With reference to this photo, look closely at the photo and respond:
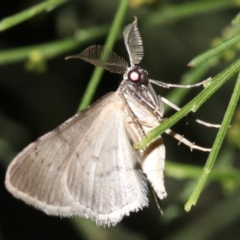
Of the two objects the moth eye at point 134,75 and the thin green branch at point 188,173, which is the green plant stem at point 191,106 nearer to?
the moth eye at point 134,75

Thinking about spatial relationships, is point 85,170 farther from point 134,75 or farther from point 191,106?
point 191,106

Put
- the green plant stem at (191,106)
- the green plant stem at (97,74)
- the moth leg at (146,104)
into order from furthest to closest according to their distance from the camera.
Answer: the green plant stem at (97,74) → the moth leg at (146,104) → the green plant stem at (191,106)

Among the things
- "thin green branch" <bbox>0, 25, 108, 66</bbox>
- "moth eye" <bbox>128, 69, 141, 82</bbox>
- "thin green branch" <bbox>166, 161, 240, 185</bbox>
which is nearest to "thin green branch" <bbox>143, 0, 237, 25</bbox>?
"thin green branch" <bbox>0, 25, 108, 66</bbox>

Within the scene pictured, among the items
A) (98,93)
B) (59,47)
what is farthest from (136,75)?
(98,93)

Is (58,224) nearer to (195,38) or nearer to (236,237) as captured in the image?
(236,237)

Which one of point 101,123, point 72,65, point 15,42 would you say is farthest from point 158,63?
point 101,123

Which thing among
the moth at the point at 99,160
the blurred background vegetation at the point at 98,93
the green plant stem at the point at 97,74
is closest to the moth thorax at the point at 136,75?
the moth at the point at 99,160

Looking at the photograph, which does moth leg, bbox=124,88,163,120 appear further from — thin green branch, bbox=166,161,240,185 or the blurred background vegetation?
the blurred background vegetation
